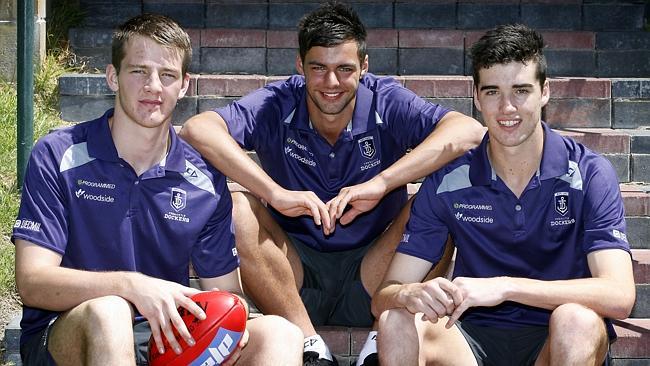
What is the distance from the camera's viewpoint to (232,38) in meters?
6.72

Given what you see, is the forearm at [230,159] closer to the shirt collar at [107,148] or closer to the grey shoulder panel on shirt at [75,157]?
the shirt collar at [107,148]

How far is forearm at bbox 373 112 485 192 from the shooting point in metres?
4.77

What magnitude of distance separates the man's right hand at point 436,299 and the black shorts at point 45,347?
97 cm

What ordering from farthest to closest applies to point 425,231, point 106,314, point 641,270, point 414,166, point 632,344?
point 641,270
point 632,344
point 414,166
point 425,231
point 106,314

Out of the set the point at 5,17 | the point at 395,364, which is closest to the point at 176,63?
the point at 395,364

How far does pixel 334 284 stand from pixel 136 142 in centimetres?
126

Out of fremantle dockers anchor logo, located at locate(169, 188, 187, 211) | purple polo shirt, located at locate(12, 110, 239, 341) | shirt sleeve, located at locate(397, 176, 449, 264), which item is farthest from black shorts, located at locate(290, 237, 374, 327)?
fremantle dockers anchor logo, located at locate(169, 188, 187, 211)

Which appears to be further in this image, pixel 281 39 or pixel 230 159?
pixel 281 39

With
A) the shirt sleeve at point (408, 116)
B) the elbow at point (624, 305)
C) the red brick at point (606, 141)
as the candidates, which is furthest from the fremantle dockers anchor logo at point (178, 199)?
the red brick at point (606, 141)

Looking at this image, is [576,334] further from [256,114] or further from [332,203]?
[256,114]

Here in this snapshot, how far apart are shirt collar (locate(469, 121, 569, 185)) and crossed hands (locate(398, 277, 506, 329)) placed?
57 centimetres

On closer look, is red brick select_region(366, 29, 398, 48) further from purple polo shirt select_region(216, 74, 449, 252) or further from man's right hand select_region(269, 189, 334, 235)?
man's right hand select_region(269, 189, 334, 235)

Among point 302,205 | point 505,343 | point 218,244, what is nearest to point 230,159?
point 302,205

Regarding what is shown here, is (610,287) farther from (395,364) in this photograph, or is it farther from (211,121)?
(211,121)
